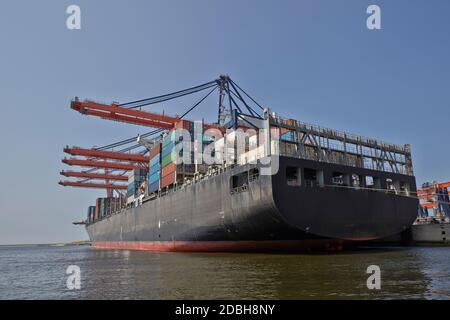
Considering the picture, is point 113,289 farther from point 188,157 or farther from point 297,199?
point 188,157

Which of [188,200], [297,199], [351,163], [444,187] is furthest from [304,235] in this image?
[444,187]

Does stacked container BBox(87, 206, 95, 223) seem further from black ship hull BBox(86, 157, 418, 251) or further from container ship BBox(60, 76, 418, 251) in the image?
black ship hull BBox(86, 157, 418, 251)

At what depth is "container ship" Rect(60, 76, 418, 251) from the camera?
22250 millimetres

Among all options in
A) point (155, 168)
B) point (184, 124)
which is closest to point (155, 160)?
point (155, 168)

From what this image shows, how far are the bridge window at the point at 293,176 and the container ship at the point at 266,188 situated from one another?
71 millimetres

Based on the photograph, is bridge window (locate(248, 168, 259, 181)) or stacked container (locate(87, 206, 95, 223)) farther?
stacked container (locate(87, 206, 95, 223))

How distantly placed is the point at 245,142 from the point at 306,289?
19.2 meters

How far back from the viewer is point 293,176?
2464cm

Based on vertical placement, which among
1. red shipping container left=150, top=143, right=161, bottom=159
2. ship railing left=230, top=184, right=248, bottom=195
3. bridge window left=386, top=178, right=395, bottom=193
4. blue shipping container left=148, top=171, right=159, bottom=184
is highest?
red shipping container left=150, top=143, right=161, bottom=159

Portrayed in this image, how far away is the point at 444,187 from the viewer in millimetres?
41344

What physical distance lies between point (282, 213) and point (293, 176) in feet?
14.0

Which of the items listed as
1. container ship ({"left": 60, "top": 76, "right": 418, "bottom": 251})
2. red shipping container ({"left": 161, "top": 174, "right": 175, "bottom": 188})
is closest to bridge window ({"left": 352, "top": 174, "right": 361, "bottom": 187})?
container ship ({"left": 60, "top": 76, "right": 418, "bottom": 251})

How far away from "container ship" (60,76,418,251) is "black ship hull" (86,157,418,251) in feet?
0.22

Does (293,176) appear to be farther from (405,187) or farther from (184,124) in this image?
(184,124)
